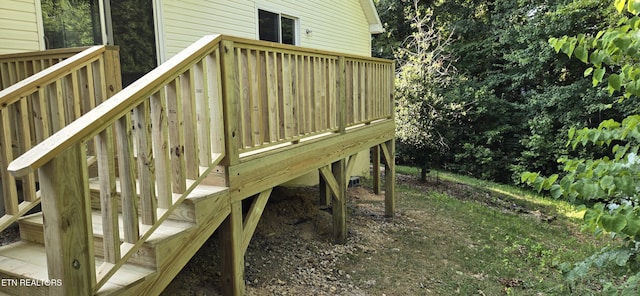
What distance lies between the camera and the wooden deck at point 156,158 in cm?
173

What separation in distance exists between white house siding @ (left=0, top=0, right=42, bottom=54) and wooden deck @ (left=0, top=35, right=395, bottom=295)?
1003 millimetres

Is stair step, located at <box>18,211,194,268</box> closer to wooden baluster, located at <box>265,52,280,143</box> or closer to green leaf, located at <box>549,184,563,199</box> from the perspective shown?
wooden baluster, located at <box>265,52,280,143</box>

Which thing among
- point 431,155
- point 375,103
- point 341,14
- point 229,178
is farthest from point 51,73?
point 431,155

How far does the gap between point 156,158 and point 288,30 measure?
6147 mm

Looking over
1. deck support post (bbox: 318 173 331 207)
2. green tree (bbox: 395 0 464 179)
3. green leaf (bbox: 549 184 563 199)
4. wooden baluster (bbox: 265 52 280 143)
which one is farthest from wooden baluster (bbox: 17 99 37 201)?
green tree (bbox: 395 0 464 179)

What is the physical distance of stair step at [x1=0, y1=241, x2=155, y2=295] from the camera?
2.04 meters

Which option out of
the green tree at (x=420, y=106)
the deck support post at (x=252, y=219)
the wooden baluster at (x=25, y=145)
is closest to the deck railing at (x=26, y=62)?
the wooden baluster at (x=25, y=145)

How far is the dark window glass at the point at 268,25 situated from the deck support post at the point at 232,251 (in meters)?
4.90

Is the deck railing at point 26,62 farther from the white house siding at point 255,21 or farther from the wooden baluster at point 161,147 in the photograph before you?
the white house siding at point 255,21

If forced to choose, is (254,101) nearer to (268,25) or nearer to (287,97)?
(287,97)

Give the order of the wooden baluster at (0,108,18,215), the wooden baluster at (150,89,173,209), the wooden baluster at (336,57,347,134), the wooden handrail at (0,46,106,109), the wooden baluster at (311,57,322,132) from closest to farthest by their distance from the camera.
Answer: the wooden baluster at (150,89,173,209) < the wooden baluster at (0,108,18,215) < the wooden handrail at (0,46,106,109) < the wooden baluster at (311,57,322,132) < the wooden baluster at (336,57,347,134)

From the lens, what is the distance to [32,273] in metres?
2.15

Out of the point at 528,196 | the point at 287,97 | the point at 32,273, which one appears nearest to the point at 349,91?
the point at 287,97

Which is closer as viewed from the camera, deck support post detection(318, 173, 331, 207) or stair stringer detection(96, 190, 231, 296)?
stair stringer detection(96, 190, 231, 296)
